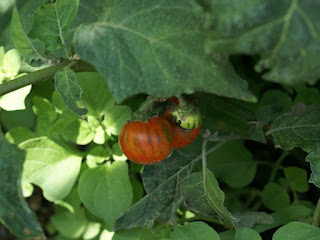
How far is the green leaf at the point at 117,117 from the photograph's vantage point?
159cm

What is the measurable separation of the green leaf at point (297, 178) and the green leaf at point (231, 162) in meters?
0.16

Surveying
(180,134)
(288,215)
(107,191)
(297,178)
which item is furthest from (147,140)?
(297,178)

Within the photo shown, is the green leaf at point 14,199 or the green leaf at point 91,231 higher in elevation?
the green leaf at point 14,199

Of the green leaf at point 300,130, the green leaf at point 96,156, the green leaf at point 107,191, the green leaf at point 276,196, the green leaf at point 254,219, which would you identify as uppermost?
the green leaf at point 300,130

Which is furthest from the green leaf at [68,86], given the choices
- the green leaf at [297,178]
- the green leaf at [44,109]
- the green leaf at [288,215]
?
the green leaf at [297,178]

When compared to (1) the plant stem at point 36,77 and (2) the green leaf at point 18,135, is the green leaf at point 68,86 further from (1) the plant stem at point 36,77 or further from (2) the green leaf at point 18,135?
(2) the green leaf at point 18,135

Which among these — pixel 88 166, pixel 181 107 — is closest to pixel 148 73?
pixel 181 107

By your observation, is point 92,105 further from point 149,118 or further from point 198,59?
point 198,59

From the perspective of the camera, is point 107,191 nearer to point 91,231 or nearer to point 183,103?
point 91,231

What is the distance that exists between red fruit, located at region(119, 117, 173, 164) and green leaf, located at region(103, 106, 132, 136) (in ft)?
0.89

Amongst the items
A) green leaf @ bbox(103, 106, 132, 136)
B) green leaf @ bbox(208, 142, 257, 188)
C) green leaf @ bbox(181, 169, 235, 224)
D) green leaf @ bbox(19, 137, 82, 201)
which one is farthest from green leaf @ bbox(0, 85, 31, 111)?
green leaf @ bbox(208, 142, 257, 188)

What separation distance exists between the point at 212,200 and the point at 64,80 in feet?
1.70

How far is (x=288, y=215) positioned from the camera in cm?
156

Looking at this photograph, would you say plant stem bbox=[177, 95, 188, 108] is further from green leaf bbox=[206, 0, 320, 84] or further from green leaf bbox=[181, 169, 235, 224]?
green leaf bbox=[206, 0, 320, 84]
